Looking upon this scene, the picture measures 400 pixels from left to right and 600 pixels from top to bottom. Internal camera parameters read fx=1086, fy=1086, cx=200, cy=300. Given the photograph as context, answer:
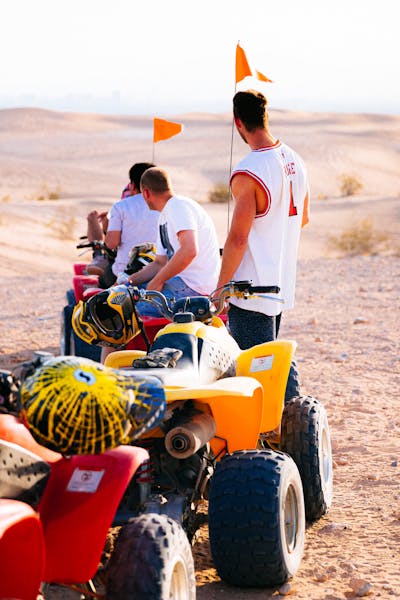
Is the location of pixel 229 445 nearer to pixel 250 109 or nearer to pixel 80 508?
pixel 80 508

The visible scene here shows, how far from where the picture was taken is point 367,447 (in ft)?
21.4

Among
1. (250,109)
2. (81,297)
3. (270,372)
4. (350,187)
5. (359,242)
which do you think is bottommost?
(350,187)

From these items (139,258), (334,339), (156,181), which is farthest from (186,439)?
(334,339)

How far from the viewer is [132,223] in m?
8.36

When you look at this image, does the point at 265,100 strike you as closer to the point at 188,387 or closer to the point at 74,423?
the point at 188,387

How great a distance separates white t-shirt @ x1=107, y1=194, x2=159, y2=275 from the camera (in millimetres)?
8328

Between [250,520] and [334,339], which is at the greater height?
[250,520]

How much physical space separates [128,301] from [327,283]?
10398 millimetres

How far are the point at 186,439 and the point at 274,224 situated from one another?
1795 millimetres

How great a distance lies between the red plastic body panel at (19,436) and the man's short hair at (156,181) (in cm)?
351

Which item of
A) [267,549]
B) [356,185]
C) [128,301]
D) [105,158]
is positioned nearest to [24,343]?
[128,301]

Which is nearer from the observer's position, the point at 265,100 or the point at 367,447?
the point at 265,100

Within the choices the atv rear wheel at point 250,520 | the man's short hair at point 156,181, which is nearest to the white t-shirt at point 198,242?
the man's short hair at point 156,181

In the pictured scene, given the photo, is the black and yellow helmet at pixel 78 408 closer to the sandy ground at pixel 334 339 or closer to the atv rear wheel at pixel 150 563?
the atv rear wheel at pixel 150 563
